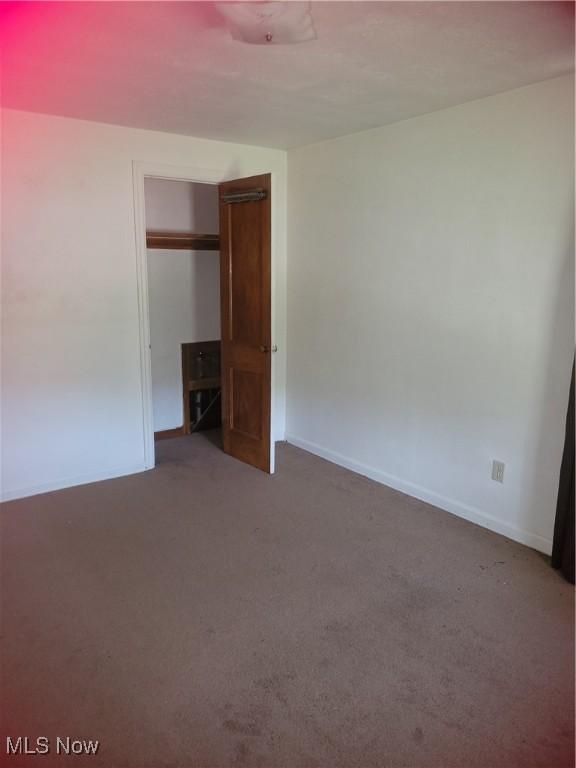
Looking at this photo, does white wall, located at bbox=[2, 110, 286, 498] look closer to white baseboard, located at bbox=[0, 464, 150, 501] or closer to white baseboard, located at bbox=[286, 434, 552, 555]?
white baseboard, located at bbox=[0, 464, 150, 501]

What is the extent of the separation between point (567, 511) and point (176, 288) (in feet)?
11.6

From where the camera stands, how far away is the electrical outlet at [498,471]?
3.17m

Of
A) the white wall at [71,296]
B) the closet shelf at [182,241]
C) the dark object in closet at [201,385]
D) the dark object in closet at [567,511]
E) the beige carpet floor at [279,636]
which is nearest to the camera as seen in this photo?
the beige carpet floor at [279,636]

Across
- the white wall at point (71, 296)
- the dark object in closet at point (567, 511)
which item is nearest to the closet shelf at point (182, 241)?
the white wall at point (71, 296)

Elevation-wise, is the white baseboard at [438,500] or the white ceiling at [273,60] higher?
the white ceiling at [273,60]

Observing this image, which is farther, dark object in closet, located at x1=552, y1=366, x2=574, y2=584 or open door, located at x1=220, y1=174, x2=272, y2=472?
open door, located at x1=220, y1=174, x2=272, y2=472

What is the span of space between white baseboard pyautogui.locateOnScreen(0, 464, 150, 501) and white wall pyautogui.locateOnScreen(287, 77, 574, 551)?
1.53 metres

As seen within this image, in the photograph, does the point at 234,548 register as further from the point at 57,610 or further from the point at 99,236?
the point at 99,236

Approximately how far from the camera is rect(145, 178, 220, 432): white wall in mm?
4762

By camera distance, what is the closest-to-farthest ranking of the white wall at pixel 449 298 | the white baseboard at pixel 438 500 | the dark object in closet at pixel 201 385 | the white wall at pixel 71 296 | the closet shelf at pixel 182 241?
the white wall at pixel 449 298 → the white baseboard at pixel 438 500 → the white wall at pixel 71 296 → the closet shelf at pixel 182 241 → the dark object in closet at pixel 201 385

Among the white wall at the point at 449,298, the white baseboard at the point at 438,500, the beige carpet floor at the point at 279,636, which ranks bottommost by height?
the beige carpet floor at the point at 279,636

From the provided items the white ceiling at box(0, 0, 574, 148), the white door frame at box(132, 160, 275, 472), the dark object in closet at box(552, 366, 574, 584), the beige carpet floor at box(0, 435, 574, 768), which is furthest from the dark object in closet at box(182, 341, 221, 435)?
the dark object in closet at box(552, 366, 574, 584)

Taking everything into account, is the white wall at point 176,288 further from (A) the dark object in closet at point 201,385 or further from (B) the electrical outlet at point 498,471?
(B) the electrical outlet at point 498,471

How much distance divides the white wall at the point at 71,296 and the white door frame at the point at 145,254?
0.12 feet
